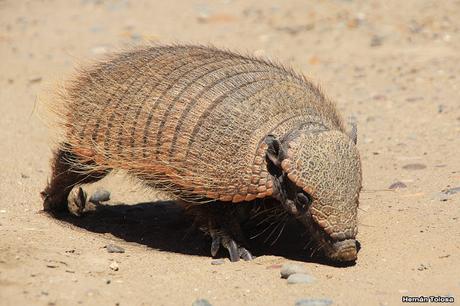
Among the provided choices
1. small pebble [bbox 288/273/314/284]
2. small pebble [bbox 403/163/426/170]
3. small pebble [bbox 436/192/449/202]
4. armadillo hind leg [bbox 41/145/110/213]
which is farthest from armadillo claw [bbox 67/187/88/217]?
small pebble [bbox 436/192/449/202]

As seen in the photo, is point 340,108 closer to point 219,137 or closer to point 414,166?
point 414,166

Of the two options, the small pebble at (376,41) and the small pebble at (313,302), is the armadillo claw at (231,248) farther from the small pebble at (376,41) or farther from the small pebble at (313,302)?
the small pebble at (376,41)

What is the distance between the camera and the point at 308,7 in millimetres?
15469

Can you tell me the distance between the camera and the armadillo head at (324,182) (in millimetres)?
5941

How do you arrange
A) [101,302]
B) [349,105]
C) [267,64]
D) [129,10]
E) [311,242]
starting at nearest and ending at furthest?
[101,302] < [311,242] < [267,64] < [349,105] < [129,10]

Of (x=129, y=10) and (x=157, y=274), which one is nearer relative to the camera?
(x=157, y=274)

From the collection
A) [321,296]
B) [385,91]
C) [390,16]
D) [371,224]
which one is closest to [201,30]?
[390,16]

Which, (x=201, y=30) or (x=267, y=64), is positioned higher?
(x=267, y=64)

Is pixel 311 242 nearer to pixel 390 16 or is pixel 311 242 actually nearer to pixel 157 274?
pixel 157 274

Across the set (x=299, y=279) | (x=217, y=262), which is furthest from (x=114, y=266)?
(x=299, y=279)

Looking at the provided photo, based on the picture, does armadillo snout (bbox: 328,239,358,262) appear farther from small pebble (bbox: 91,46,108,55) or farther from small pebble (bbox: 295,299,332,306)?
small pebble (bbox: 91,46,108,55)

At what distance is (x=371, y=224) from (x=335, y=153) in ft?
4.24

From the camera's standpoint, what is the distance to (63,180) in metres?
7.87

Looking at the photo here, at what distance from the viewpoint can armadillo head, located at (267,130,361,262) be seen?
5.94 metres
